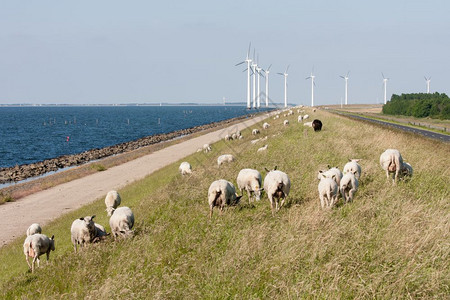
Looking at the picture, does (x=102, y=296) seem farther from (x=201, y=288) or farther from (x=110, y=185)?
(x=110, y=185)

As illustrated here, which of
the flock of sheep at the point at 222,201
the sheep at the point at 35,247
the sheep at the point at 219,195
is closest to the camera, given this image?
Answer: the sheep at the point at 35,247

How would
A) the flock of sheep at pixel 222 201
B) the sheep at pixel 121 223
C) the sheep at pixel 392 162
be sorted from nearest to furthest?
the flock of sheep at pixel 222 201 → the sheep at pixel 121 223 → the sheep at pixel 392 162

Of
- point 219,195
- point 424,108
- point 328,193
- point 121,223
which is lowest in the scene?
point 121,223

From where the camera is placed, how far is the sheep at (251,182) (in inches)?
795

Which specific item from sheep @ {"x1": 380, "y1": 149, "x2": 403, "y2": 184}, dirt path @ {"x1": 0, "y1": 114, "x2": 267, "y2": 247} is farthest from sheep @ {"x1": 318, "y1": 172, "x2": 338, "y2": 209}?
dirt path @ {"x1": 0, "y1": 114, "x2": 267, "y2": 247}

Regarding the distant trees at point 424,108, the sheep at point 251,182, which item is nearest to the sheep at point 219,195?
the sheep at point 251,182

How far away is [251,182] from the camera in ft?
68.3

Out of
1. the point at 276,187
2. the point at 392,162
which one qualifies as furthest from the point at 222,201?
the point at 392,162

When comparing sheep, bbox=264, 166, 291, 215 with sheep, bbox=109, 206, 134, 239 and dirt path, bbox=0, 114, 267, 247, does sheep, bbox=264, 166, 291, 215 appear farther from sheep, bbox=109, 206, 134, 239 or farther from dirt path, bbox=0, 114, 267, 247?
dirt path, bbox=0, 114, 267, 247

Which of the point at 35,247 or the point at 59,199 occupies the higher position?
the point at 35,247

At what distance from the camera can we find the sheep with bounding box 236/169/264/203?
20188 mm

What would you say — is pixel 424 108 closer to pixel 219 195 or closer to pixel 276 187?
pixel 276 187

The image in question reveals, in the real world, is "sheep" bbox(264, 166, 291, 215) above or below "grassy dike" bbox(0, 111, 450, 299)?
above

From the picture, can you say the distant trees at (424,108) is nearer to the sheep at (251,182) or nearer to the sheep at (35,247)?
the sheep at (251,182)
